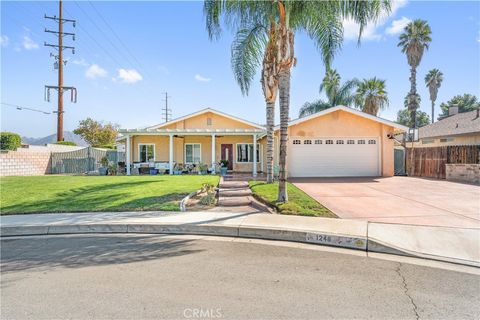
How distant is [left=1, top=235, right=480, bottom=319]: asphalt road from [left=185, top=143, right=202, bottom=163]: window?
17133 millimetres

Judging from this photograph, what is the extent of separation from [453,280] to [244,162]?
18426mm

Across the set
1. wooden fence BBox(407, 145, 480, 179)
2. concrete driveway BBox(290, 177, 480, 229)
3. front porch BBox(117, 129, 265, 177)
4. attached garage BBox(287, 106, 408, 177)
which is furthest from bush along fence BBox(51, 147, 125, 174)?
wooden fence BBox(407, 145, 480, 179)

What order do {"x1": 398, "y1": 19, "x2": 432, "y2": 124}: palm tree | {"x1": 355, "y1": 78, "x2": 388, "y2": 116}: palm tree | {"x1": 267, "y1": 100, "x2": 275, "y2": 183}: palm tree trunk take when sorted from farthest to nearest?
{"x1": 355, "y1": 78, "x2": 388, "y2": 116}: palm tree, {"x1": 398, "y1": 19, "x2": 432, "y2": 124}: palm tree, {"x1": 267, "y1": 100, "x2": 275, "y2": 183}: palm tree trunk

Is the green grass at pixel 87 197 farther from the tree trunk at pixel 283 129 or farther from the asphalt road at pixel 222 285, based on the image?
the asphalt road at pixel 222 285

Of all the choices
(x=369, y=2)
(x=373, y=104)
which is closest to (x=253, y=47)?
(x=369, y=2)

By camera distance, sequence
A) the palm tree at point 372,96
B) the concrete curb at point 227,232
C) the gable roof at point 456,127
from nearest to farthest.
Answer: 1. the concrete curb at point 227,232
2. the gable roof at point 456,127
3. the palm tree at point 372,96

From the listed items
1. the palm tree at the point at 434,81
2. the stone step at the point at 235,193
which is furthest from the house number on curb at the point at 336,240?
the palm tree at the point at 434,81

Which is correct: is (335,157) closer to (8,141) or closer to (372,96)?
(372,96)

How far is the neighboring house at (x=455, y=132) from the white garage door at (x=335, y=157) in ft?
23.1

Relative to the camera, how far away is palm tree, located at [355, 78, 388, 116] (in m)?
30.1

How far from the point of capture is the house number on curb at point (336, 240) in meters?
5.75

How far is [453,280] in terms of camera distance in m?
Answer: 4.19

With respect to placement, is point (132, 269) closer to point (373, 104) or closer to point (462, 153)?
point (462, 153)

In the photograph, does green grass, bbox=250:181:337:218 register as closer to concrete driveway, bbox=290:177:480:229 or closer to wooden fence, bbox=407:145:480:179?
concrete driveway, bbox=290:177:480:229
